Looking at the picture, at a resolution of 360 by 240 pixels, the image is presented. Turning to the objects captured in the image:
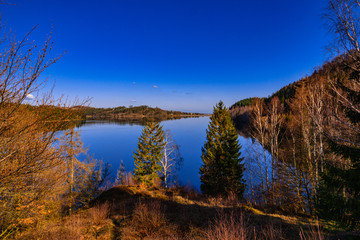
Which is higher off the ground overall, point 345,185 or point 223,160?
point 345,185

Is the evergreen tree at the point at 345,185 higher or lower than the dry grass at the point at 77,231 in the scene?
higher

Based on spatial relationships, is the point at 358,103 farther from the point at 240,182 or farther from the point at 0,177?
the point at 240,182

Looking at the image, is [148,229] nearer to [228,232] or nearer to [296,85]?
[228,232]

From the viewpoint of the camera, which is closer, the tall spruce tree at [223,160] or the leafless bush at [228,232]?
the leafless bush at [228,232]

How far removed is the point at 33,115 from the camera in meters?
3.71

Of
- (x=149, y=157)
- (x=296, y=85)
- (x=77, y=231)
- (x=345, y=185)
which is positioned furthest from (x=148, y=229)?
(x=296, y=85)

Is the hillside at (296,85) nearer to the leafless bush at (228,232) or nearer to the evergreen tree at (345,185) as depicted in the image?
the evergreen tree at (345,185)

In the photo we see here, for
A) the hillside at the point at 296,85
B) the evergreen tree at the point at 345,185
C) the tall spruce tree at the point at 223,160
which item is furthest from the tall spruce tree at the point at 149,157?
the evergreen tree at the point at 345,185

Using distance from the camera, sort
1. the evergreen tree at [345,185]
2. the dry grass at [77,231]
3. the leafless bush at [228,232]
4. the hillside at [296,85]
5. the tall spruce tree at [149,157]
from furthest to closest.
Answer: the tall spruce tree at [149,157] → the dry grass at [77,231] → the hillside at [296,85] → the evergreen tree at [345,185] → the leafless bush at [228,232]

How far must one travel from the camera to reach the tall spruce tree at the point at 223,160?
56.1 feet

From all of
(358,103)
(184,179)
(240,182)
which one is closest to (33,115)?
(358,103)

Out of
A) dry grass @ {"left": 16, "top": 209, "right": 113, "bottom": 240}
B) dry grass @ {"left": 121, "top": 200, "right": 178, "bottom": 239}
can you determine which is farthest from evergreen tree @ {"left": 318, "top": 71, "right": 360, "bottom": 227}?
dry grass @ {"left": 16, "top": 209, "right": 113, "bottom": 240}

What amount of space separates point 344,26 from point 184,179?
1168 inches

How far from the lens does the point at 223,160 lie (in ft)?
57.0
